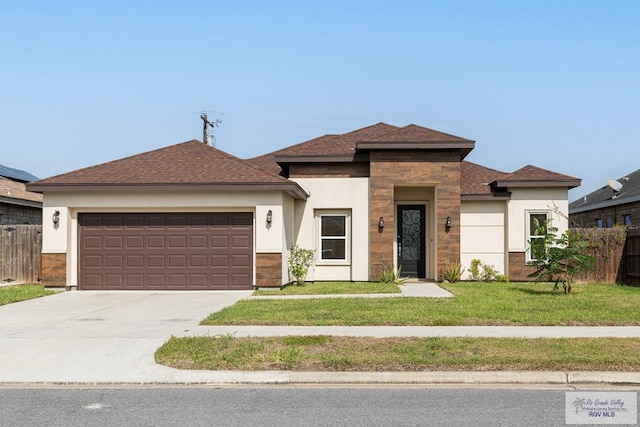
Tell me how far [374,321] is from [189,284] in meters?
8.43

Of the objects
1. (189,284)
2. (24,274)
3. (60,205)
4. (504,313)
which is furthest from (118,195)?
(504,313)

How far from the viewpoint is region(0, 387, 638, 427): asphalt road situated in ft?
19.9

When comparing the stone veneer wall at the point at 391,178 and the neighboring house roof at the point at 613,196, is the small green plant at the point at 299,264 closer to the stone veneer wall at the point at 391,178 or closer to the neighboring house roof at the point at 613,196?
the stone veneer wall at the point at 391,178

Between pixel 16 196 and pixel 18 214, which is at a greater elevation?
pixel 16 196

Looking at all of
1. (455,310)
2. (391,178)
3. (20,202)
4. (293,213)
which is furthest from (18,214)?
(455,310)

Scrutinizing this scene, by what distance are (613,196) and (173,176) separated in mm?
23739

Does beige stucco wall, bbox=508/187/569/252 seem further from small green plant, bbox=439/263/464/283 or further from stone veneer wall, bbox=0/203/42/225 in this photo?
stone veneer wall, bbox=0/203/42/225

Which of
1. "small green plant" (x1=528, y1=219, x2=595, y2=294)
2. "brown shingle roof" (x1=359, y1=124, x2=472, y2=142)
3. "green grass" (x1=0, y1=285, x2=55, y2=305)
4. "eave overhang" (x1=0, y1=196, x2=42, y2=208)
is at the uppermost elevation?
"brown shingle roof" (x1=359, y1=124, x2=472, y2=142)

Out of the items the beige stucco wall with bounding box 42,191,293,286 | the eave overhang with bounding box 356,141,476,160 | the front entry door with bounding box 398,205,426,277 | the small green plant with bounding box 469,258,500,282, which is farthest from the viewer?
the front entry door with bounding box 398,205,426,277

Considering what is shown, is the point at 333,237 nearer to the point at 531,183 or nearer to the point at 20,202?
the point at 531,183

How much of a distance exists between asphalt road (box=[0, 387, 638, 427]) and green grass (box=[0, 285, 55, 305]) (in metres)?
8.77

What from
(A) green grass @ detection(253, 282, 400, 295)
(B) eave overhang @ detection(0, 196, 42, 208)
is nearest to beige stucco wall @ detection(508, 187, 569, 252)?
(A) green grass @ detection(253, 282, 400, 295)

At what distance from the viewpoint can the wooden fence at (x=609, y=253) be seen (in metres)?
20.6

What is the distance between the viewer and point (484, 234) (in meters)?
20.8
